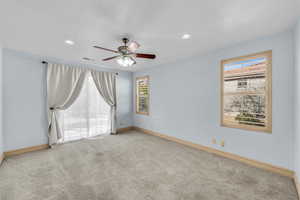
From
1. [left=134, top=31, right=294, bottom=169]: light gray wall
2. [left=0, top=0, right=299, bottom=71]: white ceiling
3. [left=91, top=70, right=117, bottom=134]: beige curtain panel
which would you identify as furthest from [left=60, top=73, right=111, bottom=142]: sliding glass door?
[left=0, top=0, right=299, bottom=71]: white ceiling

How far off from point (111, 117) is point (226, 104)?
12.8 ft

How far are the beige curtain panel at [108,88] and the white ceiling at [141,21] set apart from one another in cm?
183

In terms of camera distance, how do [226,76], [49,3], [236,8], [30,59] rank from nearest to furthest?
[49,3]
[236,8]
[226,76]
[30,59]

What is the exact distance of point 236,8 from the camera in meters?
1.68

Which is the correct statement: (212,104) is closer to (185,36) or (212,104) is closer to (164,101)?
(164,101)

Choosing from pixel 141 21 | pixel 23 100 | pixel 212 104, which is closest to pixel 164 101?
pixel 212 104

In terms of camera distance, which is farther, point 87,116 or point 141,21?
point 87,116

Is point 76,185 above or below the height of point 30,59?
below

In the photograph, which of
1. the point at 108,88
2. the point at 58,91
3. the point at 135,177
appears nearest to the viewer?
the point at 135,177

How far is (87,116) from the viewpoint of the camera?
4.49 meters

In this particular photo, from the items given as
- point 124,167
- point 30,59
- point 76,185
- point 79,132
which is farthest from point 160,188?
point 30,59

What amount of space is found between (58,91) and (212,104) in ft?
14.2

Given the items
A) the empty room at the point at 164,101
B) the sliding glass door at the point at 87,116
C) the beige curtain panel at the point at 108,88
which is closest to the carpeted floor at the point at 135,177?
the empty room at the point at 164,101

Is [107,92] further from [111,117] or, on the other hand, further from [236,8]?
[236,8]
